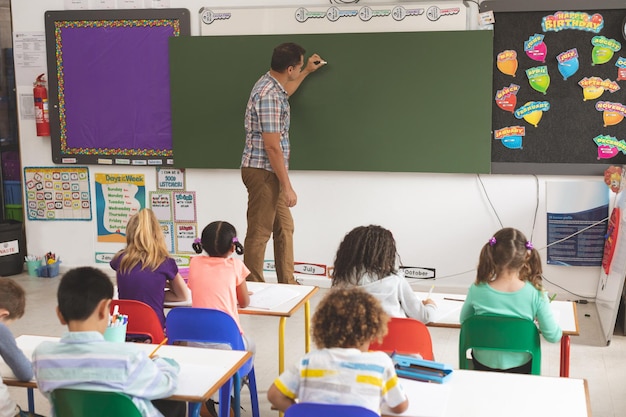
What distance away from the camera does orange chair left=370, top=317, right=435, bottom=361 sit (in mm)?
2789

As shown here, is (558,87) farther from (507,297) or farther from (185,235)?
(185,235)

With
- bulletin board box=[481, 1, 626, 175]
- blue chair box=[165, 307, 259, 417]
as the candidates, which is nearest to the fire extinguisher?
bulletin board box=[481, 1, 626, 175]

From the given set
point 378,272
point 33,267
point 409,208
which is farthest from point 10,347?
point 33,267

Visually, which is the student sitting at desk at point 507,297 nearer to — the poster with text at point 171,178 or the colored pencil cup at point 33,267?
the poster with text at point 171,178

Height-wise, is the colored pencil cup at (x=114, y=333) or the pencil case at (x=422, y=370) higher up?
the colored pencil cup at (x=114, y=333)

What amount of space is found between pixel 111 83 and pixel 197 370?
4274 mm

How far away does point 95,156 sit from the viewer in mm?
6477

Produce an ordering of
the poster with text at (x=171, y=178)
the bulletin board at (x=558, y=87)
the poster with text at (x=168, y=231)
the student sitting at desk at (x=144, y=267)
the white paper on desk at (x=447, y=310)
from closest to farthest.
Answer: the white paper on desk at (x=447, y=310) < the student sitting at desk at (x=144, y=267) < the bulletin board at (x=558, y=87) < the poster with text at (x=171, y=178) < the poster with text at (x=168, y=231)

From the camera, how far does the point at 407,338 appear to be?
2.81 metres

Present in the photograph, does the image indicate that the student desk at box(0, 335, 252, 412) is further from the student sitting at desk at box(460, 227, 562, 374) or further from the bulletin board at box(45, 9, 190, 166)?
the bulletin board at box(45, 9, 190, 166)

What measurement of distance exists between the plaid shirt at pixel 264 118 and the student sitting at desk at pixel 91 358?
288 centimetres

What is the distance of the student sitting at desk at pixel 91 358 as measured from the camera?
2195 millimetres

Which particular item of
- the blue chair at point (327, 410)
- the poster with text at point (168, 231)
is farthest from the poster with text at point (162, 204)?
the blue chair at point (327, 410)

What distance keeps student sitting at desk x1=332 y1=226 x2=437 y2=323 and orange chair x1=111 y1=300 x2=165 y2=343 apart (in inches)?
29.6
